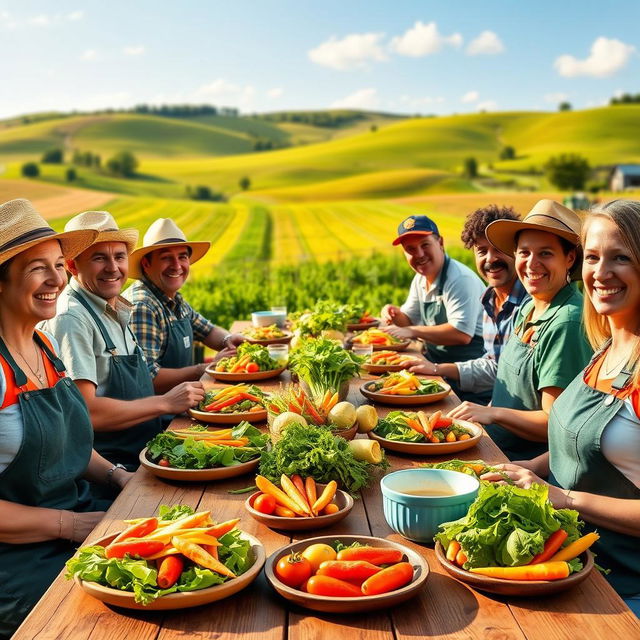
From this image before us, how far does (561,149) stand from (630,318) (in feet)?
283

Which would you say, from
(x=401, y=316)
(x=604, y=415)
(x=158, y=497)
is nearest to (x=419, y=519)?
(x=604, y=415)

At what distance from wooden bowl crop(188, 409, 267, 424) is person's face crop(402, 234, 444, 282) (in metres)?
2.61

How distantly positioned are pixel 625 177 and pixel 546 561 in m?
72.3

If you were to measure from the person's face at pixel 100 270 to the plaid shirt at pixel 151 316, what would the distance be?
76 cm

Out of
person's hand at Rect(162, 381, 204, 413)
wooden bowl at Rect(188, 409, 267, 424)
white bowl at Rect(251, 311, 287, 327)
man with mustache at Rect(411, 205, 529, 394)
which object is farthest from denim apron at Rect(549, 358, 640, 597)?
white bowl at Rect(251, 311, 287, 327)

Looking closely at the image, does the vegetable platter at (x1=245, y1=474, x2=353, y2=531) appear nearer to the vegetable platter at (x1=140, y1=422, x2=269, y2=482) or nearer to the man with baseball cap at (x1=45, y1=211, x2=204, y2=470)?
the vegetable platter at (x1=140, y1=422, x2=269, y2=482)

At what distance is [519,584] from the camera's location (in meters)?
1.68

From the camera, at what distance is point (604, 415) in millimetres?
2369

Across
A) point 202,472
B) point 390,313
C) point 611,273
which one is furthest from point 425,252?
point 202,472

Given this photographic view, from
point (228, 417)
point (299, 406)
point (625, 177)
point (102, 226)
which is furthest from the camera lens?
point (625, 177)

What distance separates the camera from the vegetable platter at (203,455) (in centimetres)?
256

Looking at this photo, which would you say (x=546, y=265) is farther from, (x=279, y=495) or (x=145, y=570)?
(x=145, y=570)

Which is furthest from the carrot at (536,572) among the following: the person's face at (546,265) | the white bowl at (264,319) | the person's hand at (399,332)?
the white bowl at (264,319)

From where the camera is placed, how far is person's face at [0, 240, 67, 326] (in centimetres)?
278
